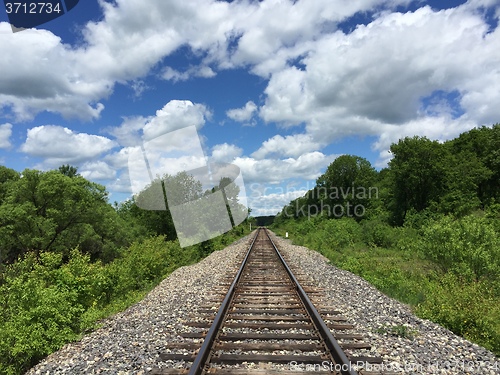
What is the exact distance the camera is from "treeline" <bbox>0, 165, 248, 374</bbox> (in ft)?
19.5

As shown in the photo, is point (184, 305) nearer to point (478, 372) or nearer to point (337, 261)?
point (478, 372)

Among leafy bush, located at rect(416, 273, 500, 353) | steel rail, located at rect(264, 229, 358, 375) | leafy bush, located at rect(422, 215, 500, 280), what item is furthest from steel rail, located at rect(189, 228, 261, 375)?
leafy bush, located at rect(422, 215, 500, 280)

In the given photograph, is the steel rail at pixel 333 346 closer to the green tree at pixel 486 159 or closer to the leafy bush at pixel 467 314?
the leafy bush at pixel 467 314

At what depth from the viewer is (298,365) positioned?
4.34 metres

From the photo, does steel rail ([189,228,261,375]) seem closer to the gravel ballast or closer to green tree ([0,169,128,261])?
the gravel ballast

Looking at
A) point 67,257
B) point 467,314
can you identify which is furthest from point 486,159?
point 67,257

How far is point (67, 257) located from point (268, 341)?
3120cm

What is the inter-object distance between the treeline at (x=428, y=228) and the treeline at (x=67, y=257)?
711 centimetres

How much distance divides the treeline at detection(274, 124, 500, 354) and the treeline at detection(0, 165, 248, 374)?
280 inches

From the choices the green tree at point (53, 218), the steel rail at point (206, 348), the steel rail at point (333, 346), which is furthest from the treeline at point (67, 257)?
the steel rail at point (333, 346)

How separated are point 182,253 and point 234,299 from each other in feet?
43.2

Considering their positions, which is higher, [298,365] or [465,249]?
[465,249]

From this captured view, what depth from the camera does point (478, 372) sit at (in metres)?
4.32

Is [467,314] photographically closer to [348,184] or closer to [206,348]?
[206,348]
